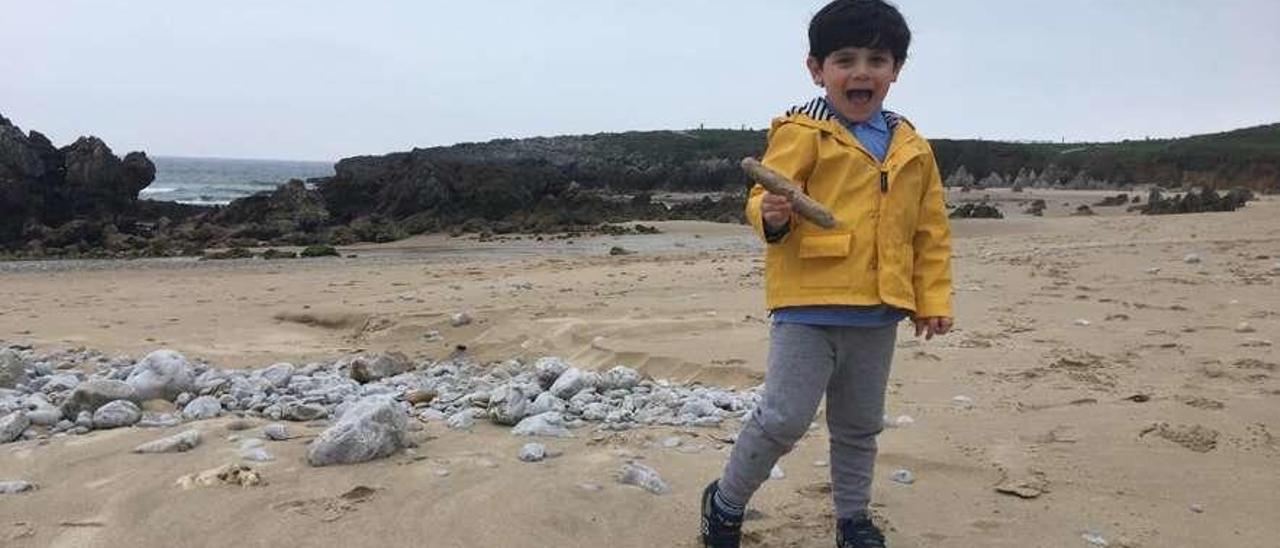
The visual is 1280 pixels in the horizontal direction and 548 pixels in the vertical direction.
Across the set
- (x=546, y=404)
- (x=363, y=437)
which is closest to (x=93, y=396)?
(x=363, y=437)

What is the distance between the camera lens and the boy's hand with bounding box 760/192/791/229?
9.39 feet

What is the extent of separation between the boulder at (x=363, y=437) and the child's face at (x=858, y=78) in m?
2.17

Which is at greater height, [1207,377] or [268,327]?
[1207,377]

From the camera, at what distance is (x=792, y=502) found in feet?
11.8

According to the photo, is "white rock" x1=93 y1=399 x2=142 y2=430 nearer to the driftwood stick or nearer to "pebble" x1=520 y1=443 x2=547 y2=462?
"pebble" x1=520 y1=443 x2=547 y2=462

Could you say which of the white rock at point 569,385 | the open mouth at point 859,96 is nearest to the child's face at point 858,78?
the open mouth at point 859,96

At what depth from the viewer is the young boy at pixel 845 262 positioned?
117 inches

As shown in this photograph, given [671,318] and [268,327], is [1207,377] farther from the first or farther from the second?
[268,327]

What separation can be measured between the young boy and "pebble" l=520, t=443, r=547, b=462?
0.96 m

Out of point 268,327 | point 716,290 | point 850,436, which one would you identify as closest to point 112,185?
point 268,327

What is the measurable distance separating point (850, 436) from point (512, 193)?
29795 mm

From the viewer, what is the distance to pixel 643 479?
367cm

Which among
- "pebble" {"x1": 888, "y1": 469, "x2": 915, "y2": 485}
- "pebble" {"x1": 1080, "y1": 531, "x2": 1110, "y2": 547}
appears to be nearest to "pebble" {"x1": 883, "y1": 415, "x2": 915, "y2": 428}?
"pebble" {"x1": 888, "y1": 469, "x2": 915, "y2": 485}

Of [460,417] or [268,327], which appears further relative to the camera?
[268,327]
